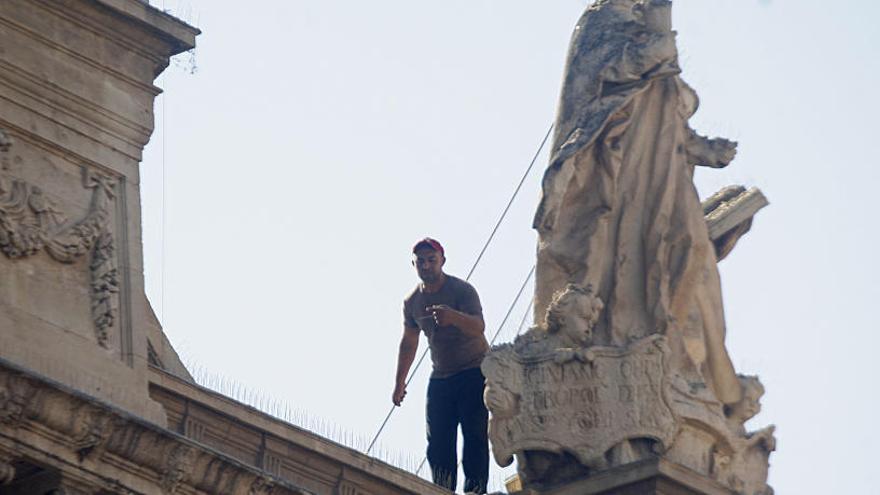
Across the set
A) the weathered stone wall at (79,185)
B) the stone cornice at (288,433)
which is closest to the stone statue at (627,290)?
the stone cornice at (288,433)

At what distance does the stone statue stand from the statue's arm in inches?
0.4

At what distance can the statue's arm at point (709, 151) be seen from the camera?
27.5 metres

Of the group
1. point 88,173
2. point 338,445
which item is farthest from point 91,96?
point 338,445

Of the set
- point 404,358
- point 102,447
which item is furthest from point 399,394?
point 102,447

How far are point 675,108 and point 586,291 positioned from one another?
1.85 m

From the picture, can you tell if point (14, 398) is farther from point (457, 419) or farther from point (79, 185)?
point (457, 419)

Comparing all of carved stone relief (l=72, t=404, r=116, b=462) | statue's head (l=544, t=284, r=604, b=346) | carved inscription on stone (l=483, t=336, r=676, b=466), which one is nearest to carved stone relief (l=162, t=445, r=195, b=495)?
carved stone relief (l=72, t=404, r=116, b=462)

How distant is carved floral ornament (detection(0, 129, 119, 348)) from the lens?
22.8 metres

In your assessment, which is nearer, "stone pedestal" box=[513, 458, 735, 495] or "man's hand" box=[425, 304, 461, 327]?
"stone pedestal" box=[513, 458, 735, 495]

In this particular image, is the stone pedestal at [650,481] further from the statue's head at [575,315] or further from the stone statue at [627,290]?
the statue's head at [575,315]

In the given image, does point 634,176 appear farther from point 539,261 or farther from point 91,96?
point 91,96

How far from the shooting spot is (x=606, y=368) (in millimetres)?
25969

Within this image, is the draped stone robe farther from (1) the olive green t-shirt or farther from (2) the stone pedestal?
(2) the stone pedestal

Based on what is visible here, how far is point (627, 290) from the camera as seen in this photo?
26.6 metres
